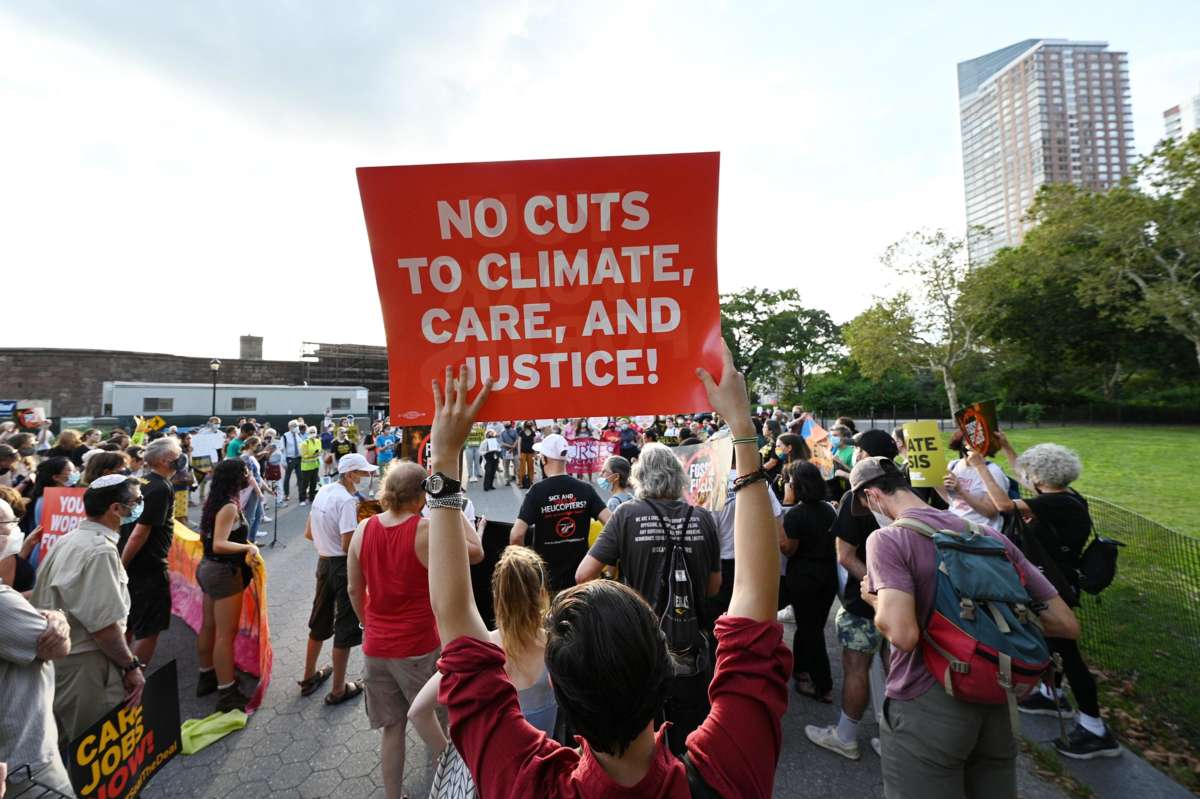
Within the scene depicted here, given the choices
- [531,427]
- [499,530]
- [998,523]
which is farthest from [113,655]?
[531,427]

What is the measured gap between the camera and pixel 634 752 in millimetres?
951

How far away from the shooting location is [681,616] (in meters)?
2.78

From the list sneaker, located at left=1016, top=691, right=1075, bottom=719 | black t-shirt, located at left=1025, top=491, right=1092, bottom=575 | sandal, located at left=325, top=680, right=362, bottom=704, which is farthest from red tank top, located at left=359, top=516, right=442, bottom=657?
sneaker, located at left=1016, top=691, right=1075, bottom=719

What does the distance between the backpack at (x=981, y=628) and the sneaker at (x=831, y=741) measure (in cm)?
181

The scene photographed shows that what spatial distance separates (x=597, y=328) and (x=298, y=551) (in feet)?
28.8

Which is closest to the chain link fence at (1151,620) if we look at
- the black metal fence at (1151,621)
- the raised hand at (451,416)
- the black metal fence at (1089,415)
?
the black metal fence at (1151,621)

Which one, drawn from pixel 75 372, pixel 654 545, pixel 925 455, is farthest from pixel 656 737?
pixel 75 372

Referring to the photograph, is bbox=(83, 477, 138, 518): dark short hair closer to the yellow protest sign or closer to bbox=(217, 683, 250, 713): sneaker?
bbox=(217, 683, 250, 713): sneaker

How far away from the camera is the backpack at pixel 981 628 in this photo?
6.79 ft

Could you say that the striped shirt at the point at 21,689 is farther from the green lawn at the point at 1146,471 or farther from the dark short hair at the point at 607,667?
the green lawn at the point at 1146,471

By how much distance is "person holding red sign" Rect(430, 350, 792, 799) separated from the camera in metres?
0.94

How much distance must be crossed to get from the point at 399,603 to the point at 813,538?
10.0 ft

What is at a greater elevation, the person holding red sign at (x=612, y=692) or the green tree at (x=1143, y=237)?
the green tree at (x=1143, y=237)

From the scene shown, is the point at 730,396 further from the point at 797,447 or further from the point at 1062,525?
the point at 797,447
